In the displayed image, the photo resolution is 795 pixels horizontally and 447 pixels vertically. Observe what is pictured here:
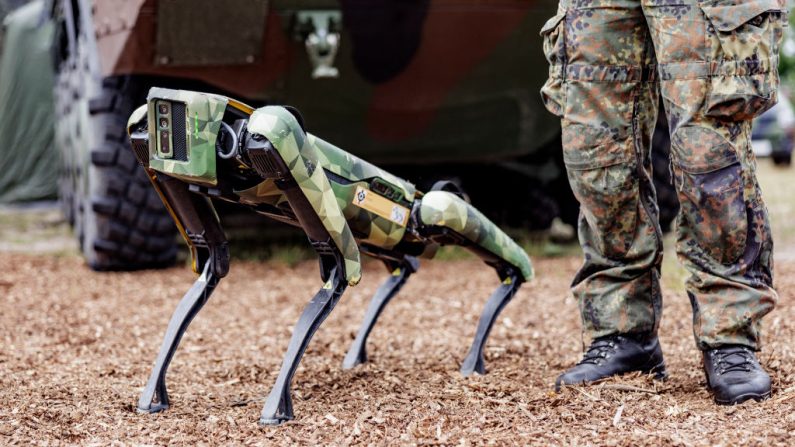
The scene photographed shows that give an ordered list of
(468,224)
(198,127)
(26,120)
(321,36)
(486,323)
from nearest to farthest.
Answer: (198,127) < (468,224) < (486,323) < (321,36) < (26,120)

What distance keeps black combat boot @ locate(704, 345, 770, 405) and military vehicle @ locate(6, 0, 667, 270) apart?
2.35m

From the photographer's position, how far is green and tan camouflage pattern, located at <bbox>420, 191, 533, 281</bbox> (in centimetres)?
258

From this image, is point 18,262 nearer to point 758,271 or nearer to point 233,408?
point 233,408

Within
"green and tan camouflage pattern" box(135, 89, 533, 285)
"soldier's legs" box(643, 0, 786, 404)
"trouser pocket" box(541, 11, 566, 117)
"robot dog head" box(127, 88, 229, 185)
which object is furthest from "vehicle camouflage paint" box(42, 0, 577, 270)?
"soldier's legs" box(643, 0, 786, 404)

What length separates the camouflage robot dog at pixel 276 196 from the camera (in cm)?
209

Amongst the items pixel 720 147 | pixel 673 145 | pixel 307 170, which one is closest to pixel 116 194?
pixel 307 170

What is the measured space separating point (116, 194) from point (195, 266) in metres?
2.36

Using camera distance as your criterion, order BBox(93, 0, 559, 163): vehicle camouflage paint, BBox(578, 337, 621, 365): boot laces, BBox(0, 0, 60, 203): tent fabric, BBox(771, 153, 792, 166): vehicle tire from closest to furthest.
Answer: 1. BBox(578, 337, 621, 365): boot laces
2. BBox(93, 0, 559, 163): vehicle camouflage paint
3. BBox(0, 0, 60, 203): tent fabric
4. BBox(771, 153, 792, 166): vehicle tire

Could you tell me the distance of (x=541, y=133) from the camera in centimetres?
499

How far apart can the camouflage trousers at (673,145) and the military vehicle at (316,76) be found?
1.89 m

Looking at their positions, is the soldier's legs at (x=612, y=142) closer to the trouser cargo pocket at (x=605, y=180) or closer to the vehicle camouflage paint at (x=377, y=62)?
the trouser cargo pocket at (x=605, y=180)

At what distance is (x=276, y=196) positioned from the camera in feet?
7.43

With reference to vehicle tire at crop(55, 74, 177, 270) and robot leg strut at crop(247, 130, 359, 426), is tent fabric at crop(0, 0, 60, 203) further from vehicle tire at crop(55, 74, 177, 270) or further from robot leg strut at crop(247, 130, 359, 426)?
robot leg strut at crop(247, 130, 359, 426)

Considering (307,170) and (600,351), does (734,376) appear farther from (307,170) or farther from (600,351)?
(307,170)
